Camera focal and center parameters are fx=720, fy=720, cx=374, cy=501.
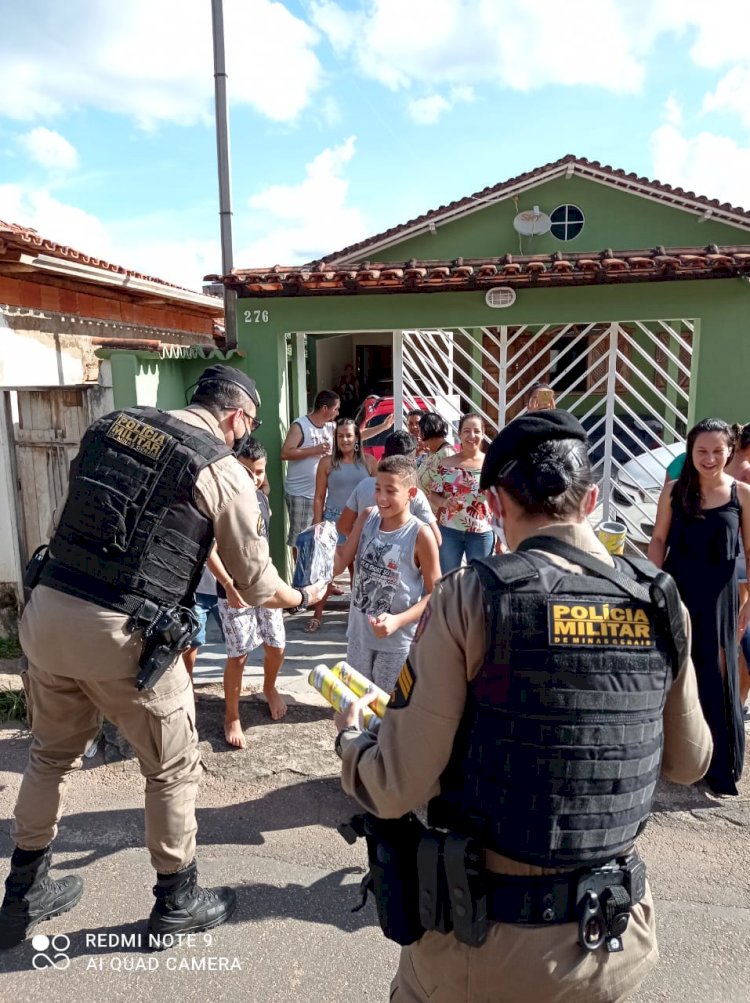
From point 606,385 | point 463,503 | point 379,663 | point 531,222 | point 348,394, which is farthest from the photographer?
point 348,394

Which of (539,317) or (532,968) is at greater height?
(539,317)

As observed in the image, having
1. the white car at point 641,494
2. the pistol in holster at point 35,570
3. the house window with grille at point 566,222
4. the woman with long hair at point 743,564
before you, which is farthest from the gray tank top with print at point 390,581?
the house window with grille at point 566,222

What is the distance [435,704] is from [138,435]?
5.25 ft

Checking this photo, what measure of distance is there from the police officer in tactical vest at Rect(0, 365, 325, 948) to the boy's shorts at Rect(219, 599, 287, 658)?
1.33 m

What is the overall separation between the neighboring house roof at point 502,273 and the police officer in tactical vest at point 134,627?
3473 millimetres

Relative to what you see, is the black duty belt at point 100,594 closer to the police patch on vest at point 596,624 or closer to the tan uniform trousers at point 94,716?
the tan uniform trousers at point 94,716

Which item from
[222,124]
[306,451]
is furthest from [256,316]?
[222,124]

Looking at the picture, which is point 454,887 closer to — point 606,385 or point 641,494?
point 641,494

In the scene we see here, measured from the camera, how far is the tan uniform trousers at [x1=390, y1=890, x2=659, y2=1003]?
1417mm

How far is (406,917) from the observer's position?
156 centimetres

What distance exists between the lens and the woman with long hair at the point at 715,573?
3434 mm

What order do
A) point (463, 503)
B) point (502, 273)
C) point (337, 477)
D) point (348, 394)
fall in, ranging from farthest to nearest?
1. point (348, 394)
2. point (337, 477)
3. point (502, 273)
4. point (463, 503)

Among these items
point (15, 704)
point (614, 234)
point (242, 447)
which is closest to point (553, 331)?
point (614, 234)

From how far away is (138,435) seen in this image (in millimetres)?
2529
